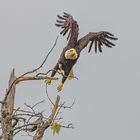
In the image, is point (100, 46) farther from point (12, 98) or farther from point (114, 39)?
point (12, 98)

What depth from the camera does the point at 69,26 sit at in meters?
12.3

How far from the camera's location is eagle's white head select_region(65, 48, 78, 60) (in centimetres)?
1086

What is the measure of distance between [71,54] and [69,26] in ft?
4.91

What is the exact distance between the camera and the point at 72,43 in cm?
1143

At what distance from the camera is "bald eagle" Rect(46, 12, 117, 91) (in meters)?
10.8

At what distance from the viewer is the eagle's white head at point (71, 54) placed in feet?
35.6

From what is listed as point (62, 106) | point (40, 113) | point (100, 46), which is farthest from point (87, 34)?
point (40, 113)

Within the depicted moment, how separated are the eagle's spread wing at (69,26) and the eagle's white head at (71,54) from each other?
1.87ft

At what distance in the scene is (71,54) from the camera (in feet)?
35.9

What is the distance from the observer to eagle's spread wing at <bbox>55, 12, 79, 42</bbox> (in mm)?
11754

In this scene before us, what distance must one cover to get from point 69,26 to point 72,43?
94 cm

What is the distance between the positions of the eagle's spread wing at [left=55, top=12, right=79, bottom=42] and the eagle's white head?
0.57 m

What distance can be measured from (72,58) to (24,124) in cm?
278

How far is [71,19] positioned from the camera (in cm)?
1244
